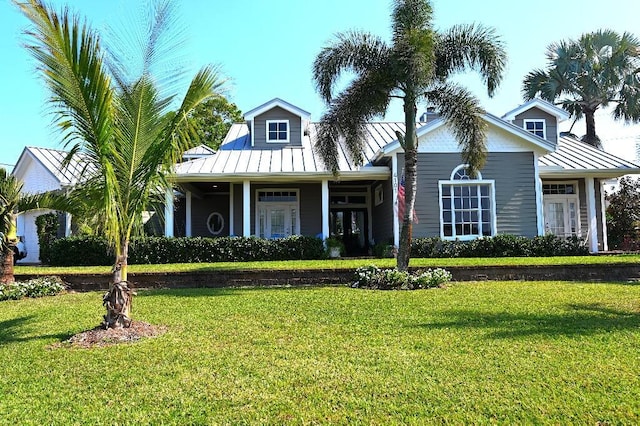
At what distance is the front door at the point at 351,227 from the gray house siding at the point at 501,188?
471cm

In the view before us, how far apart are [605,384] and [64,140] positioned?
6.51 metres

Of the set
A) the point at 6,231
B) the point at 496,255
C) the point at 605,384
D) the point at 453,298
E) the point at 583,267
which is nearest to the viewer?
the point at 605,384

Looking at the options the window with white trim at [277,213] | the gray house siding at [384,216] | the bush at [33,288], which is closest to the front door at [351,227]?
the gray house siding at [384,216]

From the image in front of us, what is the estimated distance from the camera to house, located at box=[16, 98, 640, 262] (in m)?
16.0

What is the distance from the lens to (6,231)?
10.6 meters

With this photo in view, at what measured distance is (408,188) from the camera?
1130 centimetres

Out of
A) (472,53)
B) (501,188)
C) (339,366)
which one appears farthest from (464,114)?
(339,366)

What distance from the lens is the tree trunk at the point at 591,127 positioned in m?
25.4

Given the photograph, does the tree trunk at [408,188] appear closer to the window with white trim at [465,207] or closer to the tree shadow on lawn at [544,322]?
the tree shadow on lawn at [544,322]

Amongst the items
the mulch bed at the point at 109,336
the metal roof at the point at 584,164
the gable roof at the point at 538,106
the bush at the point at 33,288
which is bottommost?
the mulch bed at the point at 109,336

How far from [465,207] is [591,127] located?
14.4 metres

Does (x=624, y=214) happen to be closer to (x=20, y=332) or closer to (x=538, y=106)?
(x=538, y=106)

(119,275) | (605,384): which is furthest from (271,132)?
(605,384)

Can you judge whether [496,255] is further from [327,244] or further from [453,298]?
[453,298]
